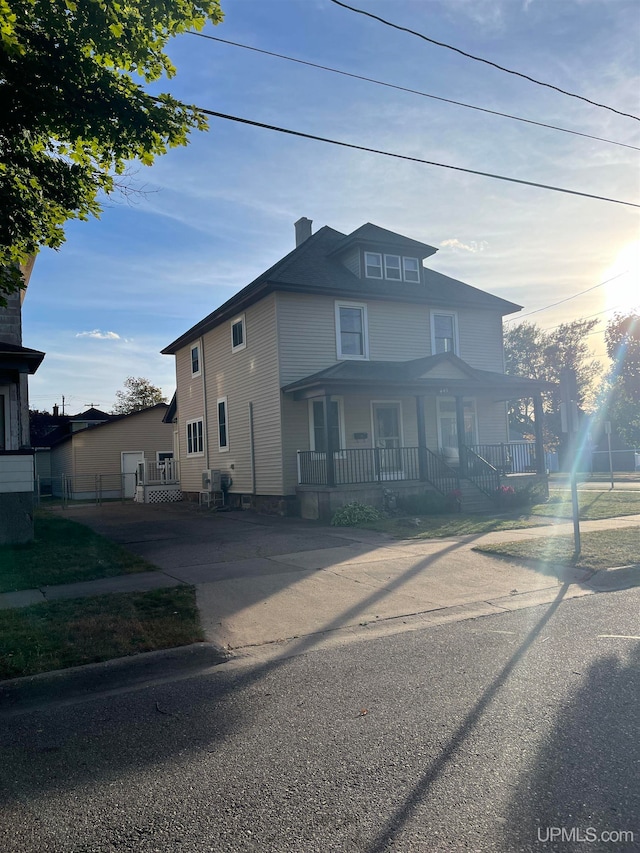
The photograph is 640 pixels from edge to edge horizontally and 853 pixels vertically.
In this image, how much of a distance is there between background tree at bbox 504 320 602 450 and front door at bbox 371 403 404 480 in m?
39.4

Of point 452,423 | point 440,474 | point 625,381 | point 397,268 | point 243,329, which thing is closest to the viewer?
point 440,474

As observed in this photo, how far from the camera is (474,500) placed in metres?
17.6

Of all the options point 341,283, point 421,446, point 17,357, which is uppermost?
point 341,283

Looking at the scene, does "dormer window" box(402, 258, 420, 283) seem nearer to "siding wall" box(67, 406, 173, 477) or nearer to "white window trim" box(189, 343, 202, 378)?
"white window trim" box(189, 343, 202, 378)

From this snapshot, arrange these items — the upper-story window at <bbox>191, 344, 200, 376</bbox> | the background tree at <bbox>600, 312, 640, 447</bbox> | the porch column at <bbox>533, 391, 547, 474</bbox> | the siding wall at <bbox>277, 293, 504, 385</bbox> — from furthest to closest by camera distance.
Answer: the background tree at <bbox>600, 312, 640, 447</bbox> < the upper-story window at <bbox>191, 344, 200, 376</bbox> < the porch column at <bbox>533, 391, 547, 474</bbox> < the siding wall at <bbox>277, 293, 504, 385</bbox>

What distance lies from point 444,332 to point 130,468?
67.3 ft

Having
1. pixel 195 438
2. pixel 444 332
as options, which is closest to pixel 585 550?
pixel 444 332

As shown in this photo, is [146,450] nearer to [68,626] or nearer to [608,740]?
[68,626]

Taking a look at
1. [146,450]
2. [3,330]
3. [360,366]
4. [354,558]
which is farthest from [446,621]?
[146,450]

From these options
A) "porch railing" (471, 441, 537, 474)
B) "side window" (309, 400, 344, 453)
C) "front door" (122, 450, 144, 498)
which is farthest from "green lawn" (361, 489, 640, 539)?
"front door" (122, 450, 144, 498)

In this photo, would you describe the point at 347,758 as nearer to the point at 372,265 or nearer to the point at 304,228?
the point at 372,265

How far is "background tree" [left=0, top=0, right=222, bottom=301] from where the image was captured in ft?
21.6

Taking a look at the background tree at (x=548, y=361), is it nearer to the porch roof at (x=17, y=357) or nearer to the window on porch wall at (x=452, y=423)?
the window on porch wall at (x=452, y=423)

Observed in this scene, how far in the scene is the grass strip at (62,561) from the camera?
352 inches
